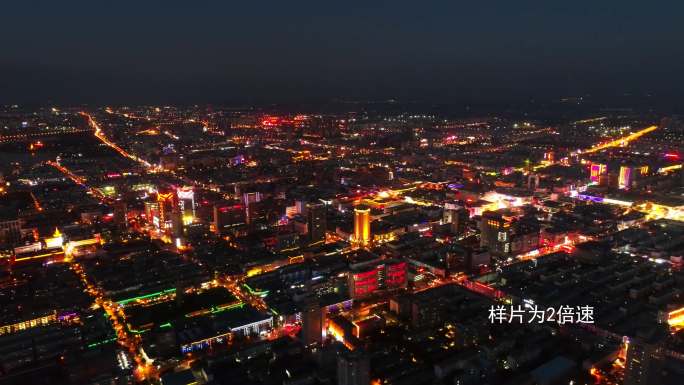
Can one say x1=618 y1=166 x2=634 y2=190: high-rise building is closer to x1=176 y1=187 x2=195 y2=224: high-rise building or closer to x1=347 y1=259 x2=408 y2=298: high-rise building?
x1=347 y1=259 x2=408 y2=298: high-rise building

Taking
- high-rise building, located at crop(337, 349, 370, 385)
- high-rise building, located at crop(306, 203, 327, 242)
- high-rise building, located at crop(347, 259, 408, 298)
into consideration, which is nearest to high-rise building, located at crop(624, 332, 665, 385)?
high-rise building, located at crop(337, 349, 370, 385)

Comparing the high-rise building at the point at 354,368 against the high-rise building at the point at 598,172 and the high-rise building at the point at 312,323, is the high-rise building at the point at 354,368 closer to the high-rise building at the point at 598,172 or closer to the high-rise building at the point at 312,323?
the high-rise building at the point at 312,323

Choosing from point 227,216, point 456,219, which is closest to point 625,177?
point 456,219

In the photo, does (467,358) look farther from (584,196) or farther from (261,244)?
(584,196)

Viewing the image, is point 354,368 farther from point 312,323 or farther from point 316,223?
point 316,223

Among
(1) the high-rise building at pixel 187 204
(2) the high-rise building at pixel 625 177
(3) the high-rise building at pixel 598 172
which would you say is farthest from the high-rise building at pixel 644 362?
(3) the high-rise building at pixel 598 172
